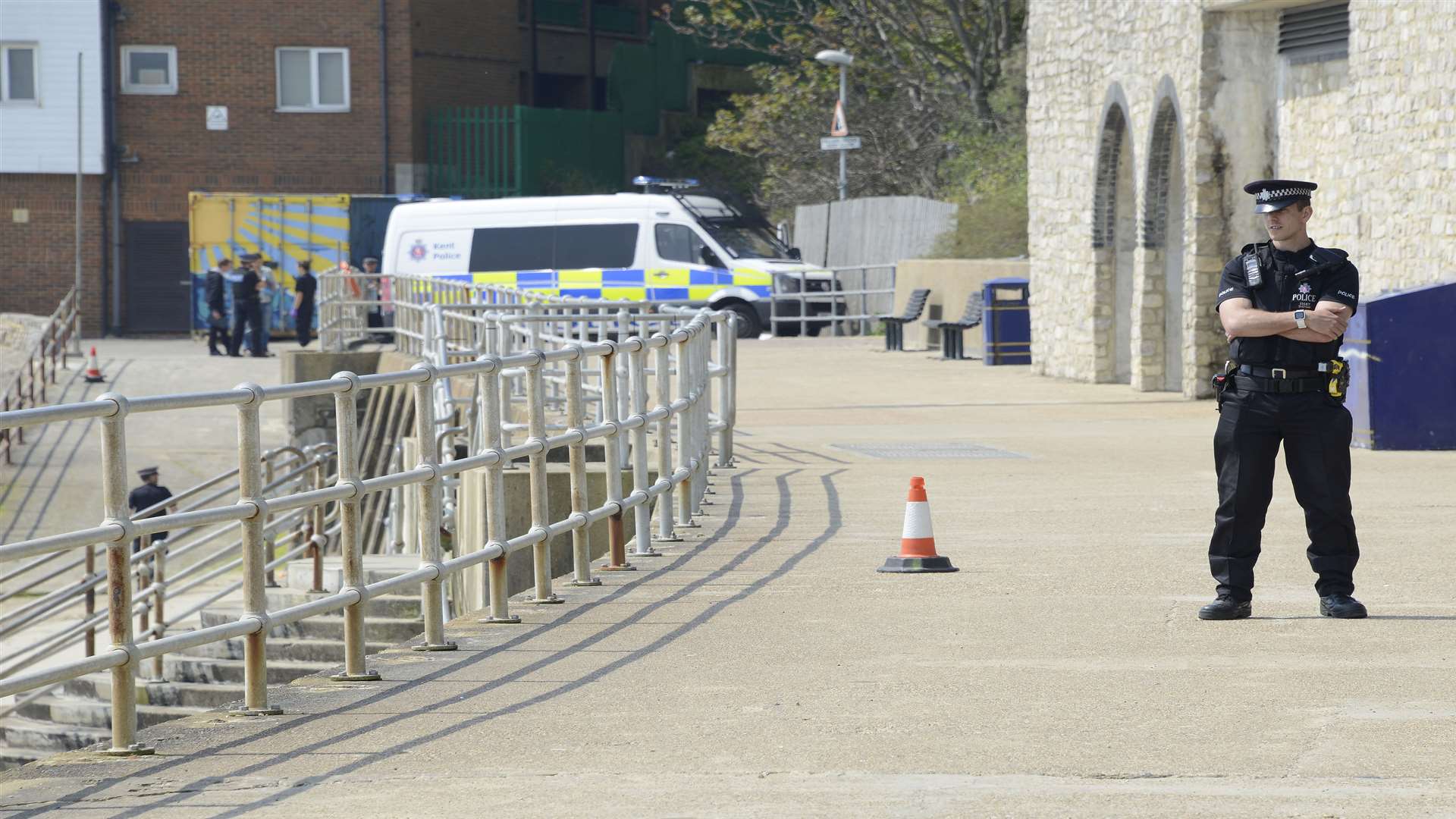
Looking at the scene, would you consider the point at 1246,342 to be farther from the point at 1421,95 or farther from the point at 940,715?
the point at 1421,95

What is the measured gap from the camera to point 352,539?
688 centimetres

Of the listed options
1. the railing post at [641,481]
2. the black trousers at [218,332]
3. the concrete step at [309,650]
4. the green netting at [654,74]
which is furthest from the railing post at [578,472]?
the green netting at [654,74]

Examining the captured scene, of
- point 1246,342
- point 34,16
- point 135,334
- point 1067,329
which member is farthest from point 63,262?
→ point 1246,342

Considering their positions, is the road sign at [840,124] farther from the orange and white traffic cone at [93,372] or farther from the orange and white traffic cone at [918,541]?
the orange and white traffic cone at [918,541]

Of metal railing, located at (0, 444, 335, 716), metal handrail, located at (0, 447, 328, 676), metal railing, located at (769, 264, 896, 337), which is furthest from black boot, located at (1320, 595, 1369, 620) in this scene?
metal railing, located at (769, 264, 896, 337)

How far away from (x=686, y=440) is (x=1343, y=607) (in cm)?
425

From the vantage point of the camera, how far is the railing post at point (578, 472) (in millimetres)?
8930

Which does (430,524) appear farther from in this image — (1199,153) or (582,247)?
(582,247)

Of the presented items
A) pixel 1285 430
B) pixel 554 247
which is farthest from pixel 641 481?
pixel 554 247

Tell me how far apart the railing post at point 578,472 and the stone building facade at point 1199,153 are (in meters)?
7.78

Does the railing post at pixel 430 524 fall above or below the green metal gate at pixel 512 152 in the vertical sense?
below

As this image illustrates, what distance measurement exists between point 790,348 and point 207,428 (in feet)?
26.6

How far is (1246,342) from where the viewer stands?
25.0ft

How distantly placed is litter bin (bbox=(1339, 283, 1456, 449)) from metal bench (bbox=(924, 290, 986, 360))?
12.3 m
